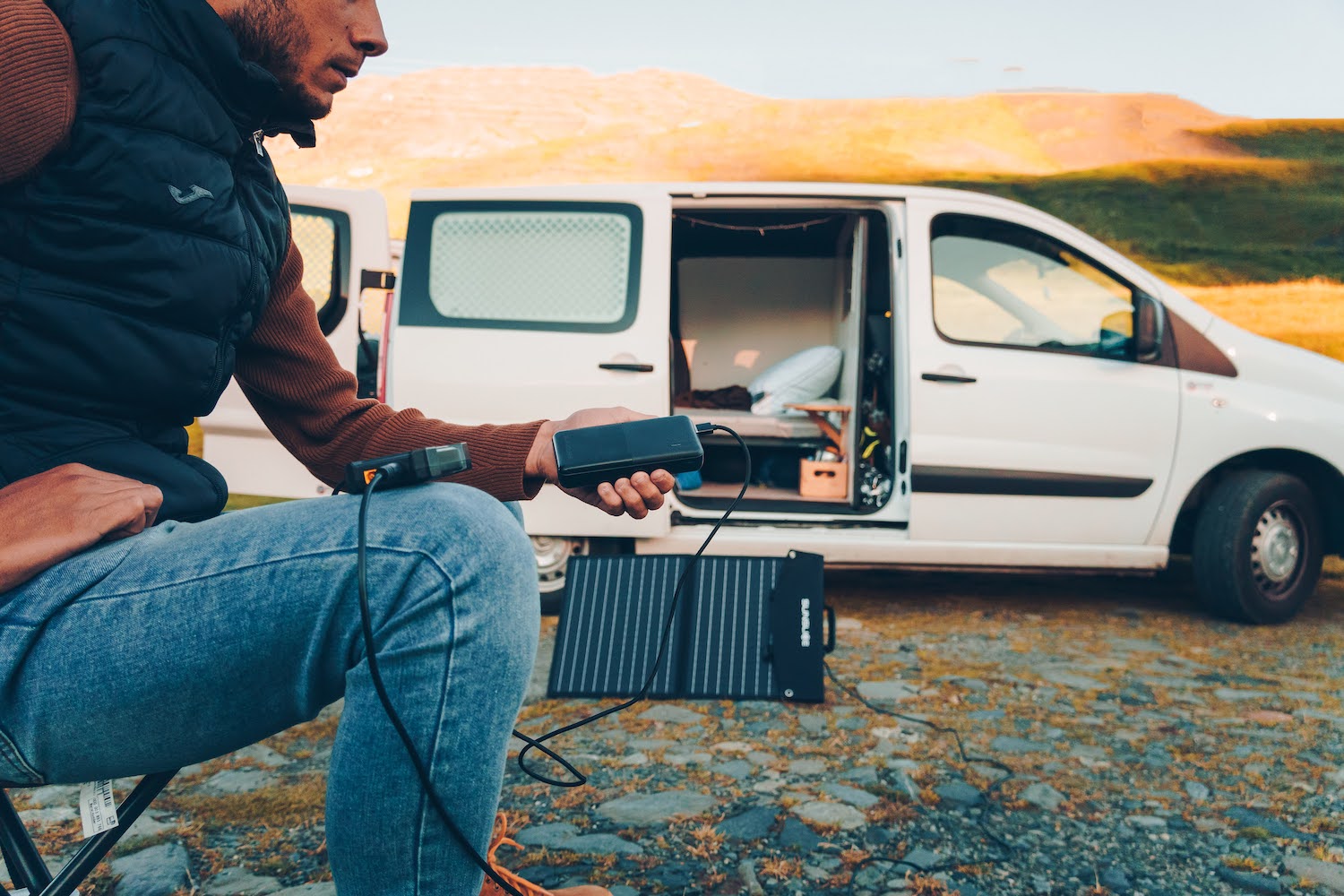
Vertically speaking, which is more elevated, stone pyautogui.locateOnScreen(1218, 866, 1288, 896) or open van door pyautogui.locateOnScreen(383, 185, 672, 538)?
open van door pyautogui.locateOnScreen(383, 185, 672, 538)

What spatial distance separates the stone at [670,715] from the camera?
331 centimetres

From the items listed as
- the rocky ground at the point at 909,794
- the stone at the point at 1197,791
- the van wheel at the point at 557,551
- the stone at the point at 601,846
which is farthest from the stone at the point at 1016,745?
the van wheel at the point at 557,551

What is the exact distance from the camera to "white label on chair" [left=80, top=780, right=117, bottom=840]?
1.05m

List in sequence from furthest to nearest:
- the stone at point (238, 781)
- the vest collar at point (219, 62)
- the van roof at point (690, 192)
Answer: the van roof at point (690, 192)
the stone at point (238, 781)
the vest collar at point (219, 62)

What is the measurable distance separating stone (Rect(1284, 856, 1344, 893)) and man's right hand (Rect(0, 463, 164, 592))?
2.32 metres

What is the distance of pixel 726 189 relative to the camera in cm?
483

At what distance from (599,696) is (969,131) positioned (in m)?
47.0

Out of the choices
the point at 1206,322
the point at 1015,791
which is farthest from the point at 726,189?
the point at 1015,791

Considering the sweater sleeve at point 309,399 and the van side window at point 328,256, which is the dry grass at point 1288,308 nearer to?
the van side window at point 328,256

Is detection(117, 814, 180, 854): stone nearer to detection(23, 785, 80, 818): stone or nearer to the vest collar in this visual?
detection(23, 785, 80, 818): stone

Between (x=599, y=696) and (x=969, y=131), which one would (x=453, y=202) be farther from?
(x=969, y=131)

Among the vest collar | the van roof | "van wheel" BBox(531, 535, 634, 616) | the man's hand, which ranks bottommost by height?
"van wheel" BBox(531, 535, 634, 616)

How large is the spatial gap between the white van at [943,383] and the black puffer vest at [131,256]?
333 cm

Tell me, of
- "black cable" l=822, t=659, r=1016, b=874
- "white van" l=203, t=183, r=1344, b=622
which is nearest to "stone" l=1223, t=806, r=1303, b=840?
"black cable" l=822, t=659, r=1016, b=874
